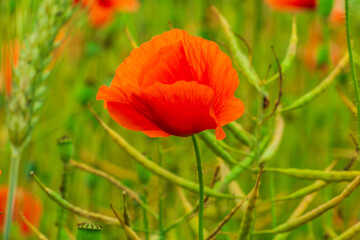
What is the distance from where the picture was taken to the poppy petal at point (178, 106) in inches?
15.7

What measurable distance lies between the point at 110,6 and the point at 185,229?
2.36 feet

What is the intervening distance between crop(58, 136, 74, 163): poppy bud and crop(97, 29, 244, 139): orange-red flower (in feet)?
0.69

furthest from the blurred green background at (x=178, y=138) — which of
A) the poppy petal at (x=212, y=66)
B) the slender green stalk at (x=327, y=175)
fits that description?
the poppy petal at (x=212, y=66)

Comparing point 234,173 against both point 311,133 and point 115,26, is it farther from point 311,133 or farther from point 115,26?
point 115,26

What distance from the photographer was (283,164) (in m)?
1.25

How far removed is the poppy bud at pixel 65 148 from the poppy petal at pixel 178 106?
0.22 meters

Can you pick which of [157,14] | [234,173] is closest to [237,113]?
[234,173]

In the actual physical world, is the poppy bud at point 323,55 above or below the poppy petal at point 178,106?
above

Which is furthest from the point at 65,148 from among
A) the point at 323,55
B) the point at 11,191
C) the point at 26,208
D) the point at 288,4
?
the point at 288,4

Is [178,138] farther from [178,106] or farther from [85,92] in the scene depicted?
[178,106]

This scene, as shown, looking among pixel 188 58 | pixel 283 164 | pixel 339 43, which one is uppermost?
pixel 339 43

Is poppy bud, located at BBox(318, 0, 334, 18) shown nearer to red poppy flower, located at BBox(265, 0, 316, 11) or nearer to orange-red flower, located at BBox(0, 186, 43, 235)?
red poppy flower, located at BBox(265, 0, 316, 11)

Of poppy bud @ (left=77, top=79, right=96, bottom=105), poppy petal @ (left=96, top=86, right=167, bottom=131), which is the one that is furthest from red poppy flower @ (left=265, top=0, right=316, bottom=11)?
poppy petal @ (left=96, top=86, right=167, bottom=131)

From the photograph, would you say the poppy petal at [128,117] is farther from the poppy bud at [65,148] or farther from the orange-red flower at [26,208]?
the orange-red flower at [26,208]
